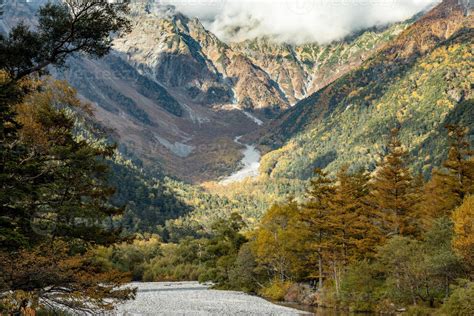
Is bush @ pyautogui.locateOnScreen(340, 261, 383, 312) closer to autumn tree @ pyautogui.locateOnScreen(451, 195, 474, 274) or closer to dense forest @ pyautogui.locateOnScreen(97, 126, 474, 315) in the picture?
dense forest @ pyautogui.locateOnScreen(97, 126, 474, 315)

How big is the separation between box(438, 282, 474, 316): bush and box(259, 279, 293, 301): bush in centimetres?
3574

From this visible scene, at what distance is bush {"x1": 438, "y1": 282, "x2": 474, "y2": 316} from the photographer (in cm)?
3938

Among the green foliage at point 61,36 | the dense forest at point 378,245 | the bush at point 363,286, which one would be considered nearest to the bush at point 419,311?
the dense forest at point 378,245

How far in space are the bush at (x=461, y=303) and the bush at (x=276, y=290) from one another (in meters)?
35.7

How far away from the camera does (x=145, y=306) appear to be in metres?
65.1

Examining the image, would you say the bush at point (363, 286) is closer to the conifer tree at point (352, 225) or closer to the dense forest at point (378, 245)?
the dense forest at point (378, 245)

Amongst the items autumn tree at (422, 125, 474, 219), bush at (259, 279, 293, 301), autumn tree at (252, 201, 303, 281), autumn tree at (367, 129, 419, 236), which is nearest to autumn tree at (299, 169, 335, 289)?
autumn tree at (252, 201, 303, 281)

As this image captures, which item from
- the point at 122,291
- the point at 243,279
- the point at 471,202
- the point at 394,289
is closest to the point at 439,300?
the point at 394,289

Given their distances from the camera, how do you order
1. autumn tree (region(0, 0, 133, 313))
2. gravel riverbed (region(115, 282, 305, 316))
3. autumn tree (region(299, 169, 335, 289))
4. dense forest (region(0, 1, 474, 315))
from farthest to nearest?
autumn tree (region(299, 169, 335, 289)) → gravel riverbed (region(115, 282, 305, 316)) → dense forest (region(0, 1, 474, 315)) → autumn tree (region(0, 0, 133, 313))

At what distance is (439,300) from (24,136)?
41.0 m

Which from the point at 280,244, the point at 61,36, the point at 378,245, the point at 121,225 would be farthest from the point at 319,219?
the point at 61,36

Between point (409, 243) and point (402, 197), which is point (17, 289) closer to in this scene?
point (409, 243)

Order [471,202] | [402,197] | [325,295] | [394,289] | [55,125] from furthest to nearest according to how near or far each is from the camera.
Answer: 1. [325,295]
2. [402,197]
3. [394,289]
4. [471,202]
5. [55,125]

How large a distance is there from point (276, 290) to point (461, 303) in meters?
40.7
